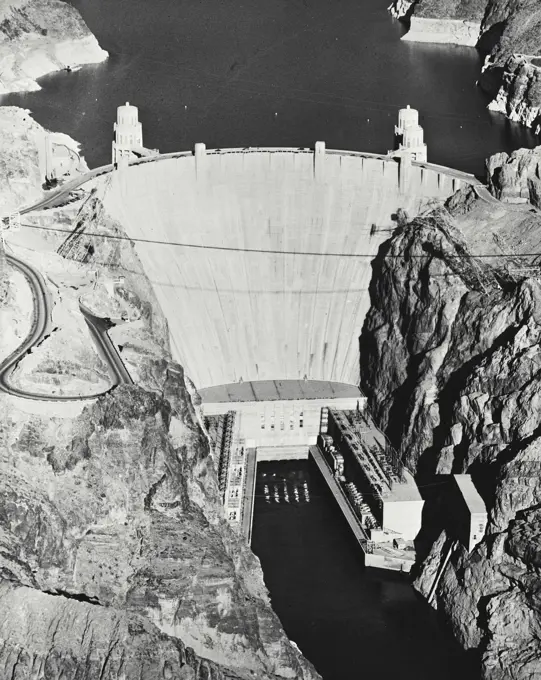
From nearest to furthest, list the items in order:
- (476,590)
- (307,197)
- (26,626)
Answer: (26,626) < (476,590) < (307,197)

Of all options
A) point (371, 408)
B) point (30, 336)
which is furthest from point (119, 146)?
point (30, 336)

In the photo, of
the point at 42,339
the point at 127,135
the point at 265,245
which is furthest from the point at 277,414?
the point at 42,339

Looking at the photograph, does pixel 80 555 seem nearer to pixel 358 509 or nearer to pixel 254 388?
pixel 358 509

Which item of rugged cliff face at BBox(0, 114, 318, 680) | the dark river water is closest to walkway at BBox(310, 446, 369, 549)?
the dark river water

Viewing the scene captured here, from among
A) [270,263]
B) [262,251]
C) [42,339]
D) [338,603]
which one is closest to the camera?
[42,339]

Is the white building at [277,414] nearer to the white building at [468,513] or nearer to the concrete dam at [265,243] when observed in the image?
the concrete dam at [265,243]

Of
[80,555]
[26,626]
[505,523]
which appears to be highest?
[505,523]

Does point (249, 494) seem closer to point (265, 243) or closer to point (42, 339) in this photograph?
point (42, 339)
